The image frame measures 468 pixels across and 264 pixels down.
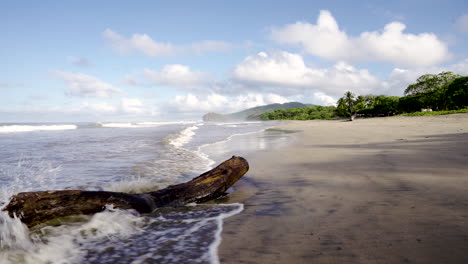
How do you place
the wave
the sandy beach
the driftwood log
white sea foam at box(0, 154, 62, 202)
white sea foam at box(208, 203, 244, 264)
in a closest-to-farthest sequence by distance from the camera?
the sandy beach
white sea foam at box(208, 203, 244, 264)
the driftwood log
white sea foam at box(0, 154, 62, 202)
the wave

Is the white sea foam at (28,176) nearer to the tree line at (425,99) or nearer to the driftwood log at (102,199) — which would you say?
→ the driftwood log at (102,199)

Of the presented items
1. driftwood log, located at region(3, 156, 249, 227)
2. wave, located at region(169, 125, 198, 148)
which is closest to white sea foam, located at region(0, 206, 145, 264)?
driftwood log, located at region(3, 156, 249, 227)

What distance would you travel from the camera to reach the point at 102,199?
3.84 meters

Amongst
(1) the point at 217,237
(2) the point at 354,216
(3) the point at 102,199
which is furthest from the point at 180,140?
(2) the point at 354,216

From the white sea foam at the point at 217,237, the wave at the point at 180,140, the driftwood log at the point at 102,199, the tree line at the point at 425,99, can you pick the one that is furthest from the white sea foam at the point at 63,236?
the tree line at the point at 425,99

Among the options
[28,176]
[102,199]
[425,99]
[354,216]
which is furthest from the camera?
[425,99]

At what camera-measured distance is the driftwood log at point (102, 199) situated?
340 cm

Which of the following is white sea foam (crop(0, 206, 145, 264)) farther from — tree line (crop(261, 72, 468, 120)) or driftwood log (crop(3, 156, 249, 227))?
tree line (crop(261, 72, 468, 120))

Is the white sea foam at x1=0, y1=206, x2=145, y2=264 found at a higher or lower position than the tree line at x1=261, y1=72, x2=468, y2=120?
lower

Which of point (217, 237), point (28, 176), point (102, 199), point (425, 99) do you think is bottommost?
point (217, 237)

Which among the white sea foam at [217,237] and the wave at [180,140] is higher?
the wave at [180,140]

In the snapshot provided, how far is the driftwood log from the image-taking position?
3400 millimetres

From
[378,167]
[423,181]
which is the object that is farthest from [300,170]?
[423,181]

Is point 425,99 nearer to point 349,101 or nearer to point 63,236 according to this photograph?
point 349,101
